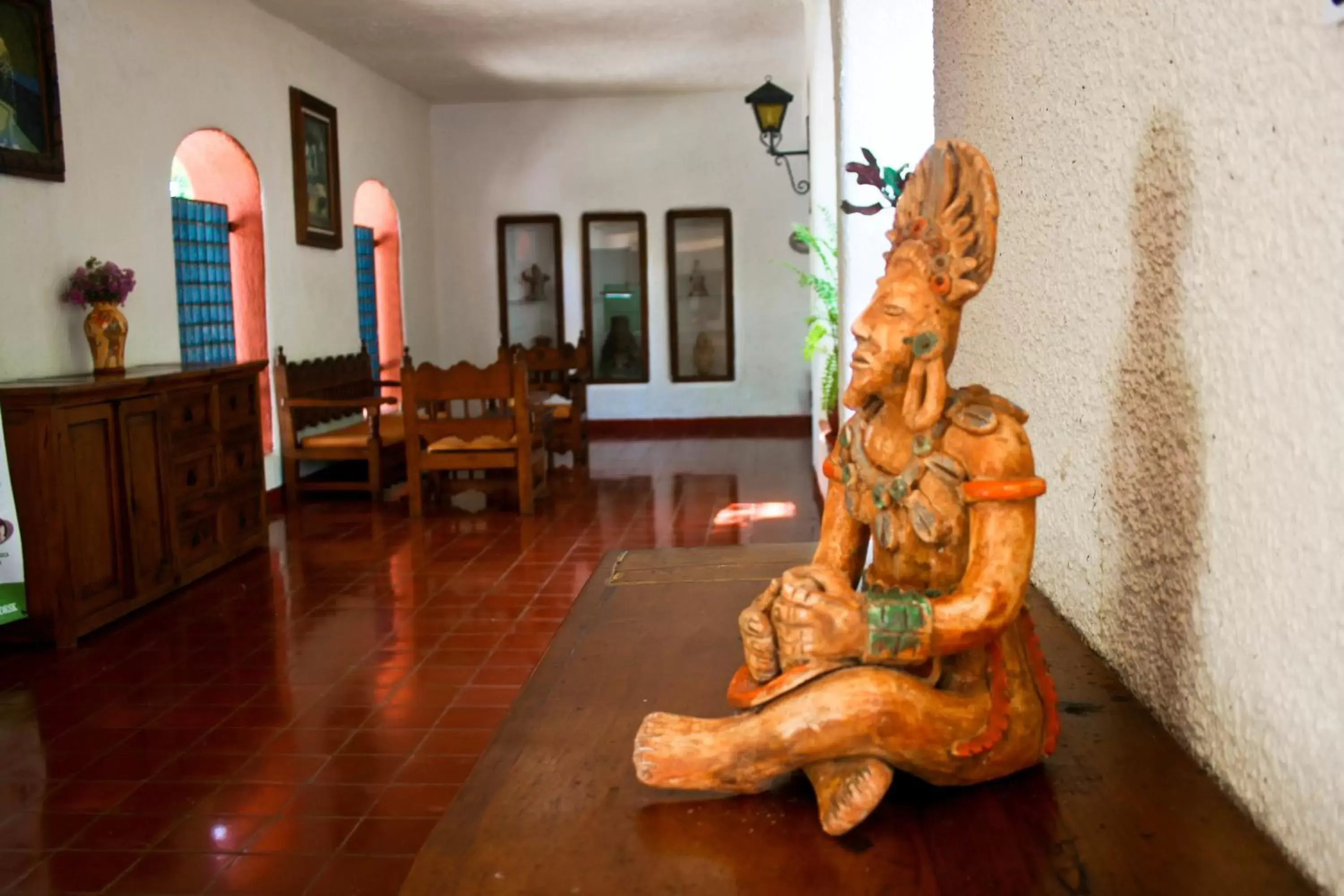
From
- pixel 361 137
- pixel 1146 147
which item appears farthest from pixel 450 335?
pixel 1146 147

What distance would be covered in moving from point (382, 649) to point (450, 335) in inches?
324

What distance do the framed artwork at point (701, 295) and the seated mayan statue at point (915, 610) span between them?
10820 millimetres

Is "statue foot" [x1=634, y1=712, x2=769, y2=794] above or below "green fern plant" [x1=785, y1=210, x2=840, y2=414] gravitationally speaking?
below

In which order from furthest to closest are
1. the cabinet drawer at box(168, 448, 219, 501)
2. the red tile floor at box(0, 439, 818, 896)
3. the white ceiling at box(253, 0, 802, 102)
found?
the white ceiling at box(253, 0, 802, 102) < the cabinet drawer at box(168, 448, 219, 501) < the red tile floor at box(0, 439, 818, 896)

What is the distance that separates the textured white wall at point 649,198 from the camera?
11.9 m

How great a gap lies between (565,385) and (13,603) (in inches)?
236

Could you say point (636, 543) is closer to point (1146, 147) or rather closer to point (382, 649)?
point (382, 649)

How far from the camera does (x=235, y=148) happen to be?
25.5 feet

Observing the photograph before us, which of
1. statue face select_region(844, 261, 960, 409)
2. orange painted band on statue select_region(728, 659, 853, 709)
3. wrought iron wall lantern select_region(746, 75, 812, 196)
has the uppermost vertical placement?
wrought iron wall lantern select_region(746, 75, 812, 196)

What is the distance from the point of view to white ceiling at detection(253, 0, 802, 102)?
832 cm

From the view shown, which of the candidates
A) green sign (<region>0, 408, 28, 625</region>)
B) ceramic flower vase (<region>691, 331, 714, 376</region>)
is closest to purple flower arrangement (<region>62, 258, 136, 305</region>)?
green sign (<region>0, 408, 28, 625</region>)

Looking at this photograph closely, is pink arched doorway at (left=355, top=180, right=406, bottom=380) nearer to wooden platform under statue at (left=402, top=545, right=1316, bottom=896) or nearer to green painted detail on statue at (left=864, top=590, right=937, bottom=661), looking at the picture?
wooden platform under statue at (left=402, top=545, right=1316, bottom=896)

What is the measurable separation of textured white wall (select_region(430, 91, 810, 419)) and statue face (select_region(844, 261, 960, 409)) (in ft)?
35.2

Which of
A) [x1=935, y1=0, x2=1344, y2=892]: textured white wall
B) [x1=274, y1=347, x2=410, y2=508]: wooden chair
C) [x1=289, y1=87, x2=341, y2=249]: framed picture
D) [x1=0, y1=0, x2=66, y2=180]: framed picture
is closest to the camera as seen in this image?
[x1=935, y1=0, x2=1344, y2=892]: textured white wall
